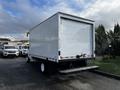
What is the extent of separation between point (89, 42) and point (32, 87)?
436cm

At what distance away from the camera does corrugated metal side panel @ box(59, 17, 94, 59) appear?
734cm

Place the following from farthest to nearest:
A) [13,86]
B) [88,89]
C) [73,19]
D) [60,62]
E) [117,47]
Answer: [117,47] → [73,19] → [60,62] → [13,86] → [88,89]

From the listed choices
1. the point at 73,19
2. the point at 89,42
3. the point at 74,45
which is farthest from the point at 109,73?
the point at 73,19

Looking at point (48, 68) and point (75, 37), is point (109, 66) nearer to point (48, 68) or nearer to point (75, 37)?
point (75, 37)

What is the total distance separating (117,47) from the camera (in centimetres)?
2034

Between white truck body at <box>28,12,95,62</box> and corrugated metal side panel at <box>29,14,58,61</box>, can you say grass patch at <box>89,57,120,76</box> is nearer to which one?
white truck body at <box>28,12,95,62</box>

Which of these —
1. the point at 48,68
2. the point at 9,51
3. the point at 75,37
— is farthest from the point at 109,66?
the point at 9,51

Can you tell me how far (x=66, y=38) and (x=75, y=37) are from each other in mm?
731

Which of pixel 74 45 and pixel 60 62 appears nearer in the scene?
pixel 60 62

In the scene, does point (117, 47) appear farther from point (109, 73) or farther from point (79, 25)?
point (79, 25)

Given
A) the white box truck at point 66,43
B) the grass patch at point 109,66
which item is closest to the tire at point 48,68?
the white box truck at point 66,43

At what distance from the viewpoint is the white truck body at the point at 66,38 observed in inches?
283

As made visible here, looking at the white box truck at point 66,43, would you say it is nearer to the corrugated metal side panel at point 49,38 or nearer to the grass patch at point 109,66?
the corrugated metal side panel at point 49,38

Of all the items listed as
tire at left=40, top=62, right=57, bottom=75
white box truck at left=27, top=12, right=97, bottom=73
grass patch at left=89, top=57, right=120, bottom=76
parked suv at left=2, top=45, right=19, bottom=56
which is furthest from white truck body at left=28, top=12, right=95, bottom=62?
parked suv at left=2, top=45, right=19, bottom=56
